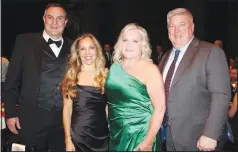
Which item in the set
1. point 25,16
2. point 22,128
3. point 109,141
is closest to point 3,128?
point 22,128

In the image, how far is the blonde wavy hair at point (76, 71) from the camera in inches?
97.8

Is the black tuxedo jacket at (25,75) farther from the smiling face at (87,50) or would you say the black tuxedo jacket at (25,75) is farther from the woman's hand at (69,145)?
the woman's hand at (69,145)

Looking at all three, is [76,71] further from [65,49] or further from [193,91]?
[193,91]

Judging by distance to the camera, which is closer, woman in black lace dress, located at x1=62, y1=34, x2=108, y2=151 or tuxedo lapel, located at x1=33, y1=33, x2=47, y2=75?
woman in black lace dress, located at x1=62, y1=34, x2=108, y2=151

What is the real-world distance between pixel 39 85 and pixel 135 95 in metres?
1.01

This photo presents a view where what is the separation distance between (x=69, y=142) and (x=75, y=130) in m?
0.12

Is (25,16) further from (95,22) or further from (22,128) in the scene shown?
(22,128)

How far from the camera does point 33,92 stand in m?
2.71

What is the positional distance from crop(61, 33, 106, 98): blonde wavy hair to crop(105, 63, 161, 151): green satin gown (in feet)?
0.66

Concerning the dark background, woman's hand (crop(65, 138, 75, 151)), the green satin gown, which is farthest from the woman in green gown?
the dark background

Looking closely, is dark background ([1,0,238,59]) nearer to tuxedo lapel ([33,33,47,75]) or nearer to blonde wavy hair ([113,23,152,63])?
tuxedo lapel ([33,33,47,75])

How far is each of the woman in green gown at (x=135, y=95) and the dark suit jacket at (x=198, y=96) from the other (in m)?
0.18

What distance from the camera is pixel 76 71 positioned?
2559mm

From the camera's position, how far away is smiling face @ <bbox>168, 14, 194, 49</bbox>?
7.75ft
